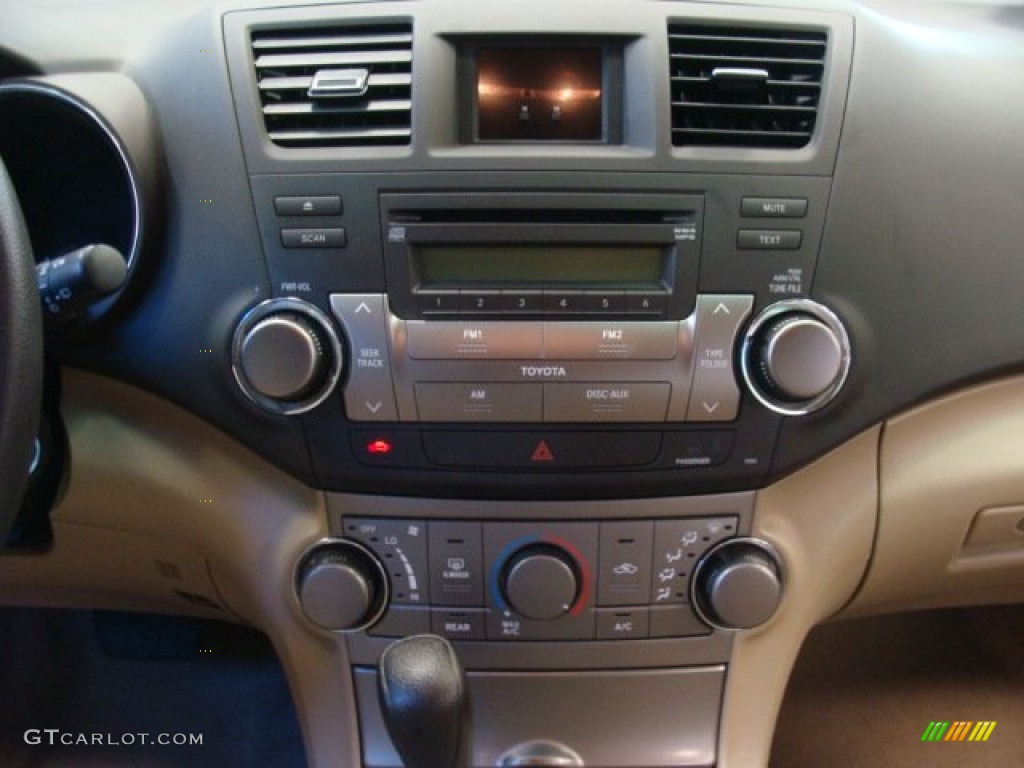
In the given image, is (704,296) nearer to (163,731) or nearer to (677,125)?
(677,125)

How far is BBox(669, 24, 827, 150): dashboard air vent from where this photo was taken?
743mm

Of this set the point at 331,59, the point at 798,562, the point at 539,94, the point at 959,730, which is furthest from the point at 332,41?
the point at 959,730

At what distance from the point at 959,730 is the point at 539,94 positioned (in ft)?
3.68

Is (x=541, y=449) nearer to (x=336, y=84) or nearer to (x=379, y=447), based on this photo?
(x=379, y=447)

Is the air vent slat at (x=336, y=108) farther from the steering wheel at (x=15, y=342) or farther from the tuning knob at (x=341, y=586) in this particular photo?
the tuning knob at (x=341, y=586)

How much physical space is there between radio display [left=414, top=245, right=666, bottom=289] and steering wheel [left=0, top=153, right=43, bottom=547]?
11.5 inches

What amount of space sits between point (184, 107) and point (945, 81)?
656mm

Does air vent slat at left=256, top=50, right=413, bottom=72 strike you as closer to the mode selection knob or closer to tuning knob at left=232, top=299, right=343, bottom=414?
tuning knob at left=232, top=299, right=343, bottom=414

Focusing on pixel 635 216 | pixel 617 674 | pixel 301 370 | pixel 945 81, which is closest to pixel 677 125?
pixel 635 216

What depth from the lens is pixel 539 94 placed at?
755 millimetres

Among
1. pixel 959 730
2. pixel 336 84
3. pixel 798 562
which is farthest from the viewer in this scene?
pixel 959 730

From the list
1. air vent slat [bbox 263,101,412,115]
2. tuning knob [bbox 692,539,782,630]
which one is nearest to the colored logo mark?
tuning knob [bbox 692,539,782,630]

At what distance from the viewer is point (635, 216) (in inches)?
29.7
